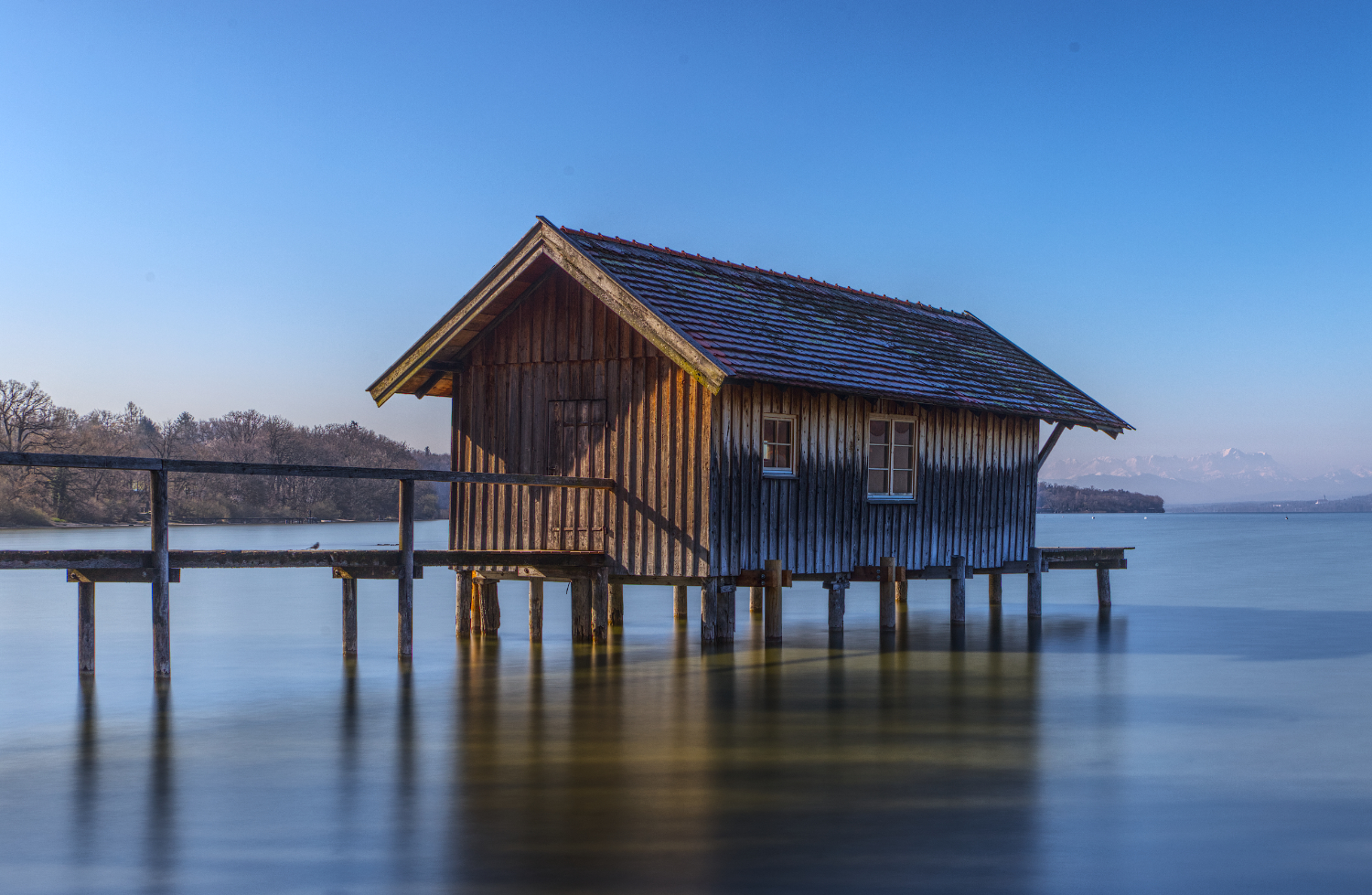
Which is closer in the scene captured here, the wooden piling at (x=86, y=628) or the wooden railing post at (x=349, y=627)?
the wooden piling at (x=86, y=628)

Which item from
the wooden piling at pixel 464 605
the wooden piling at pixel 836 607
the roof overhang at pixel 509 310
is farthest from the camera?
the wooden piling at pixel 464 605

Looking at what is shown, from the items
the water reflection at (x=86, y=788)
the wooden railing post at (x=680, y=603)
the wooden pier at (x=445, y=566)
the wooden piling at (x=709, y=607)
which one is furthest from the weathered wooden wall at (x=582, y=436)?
the water reflection at (x=86, y=788)

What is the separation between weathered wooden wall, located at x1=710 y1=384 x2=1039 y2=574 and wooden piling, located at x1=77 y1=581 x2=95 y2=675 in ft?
26.9

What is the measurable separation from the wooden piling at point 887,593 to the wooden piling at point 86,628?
11532 mm

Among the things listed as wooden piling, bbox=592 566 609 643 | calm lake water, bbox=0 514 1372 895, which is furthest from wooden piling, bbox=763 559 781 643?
wooden piling, bbox=592 566 609 643

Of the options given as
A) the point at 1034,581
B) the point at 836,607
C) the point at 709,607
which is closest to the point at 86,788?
the point at 709,607

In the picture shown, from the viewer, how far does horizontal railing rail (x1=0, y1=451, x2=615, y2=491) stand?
14586mm

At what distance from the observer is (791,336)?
21.6 meters

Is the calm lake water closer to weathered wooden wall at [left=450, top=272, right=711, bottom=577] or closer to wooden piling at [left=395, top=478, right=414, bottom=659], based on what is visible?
wooden piling at [left=395, top=478, right=414, bottom=659]

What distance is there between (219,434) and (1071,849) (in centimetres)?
11681

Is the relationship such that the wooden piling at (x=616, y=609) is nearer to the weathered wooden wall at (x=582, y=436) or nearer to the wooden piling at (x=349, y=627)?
the weathered wooden wall at (x=582, y=436)

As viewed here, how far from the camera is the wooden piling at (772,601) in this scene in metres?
20.1

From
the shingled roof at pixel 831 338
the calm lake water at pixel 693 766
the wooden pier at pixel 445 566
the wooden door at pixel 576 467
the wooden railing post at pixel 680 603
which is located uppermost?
the shingled roof at pixel 831 338

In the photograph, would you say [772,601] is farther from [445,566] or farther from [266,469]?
[266,469]
